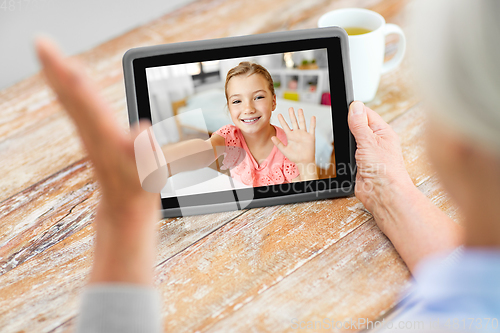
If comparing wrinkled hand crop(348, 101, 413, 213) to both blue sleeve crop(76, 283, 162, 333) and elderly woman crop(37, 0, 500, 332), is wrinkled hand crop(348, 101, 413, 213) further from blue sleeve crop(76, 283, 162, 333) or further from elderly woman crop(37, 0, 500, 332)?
blue sleeve crop(76, 283, 162, 333)

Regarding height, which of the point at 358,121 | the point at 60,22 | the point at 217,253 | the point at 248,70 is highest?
the point at 60,22

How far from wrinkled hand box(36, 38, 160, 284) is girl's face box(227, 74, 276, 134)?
0.66 feet

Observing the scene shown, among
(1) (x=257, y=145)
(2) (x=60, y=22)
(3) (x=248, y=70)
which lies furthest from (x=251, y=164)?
(2) (x=60, y=22)

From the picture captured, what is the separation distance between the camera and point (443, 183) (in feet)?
1.09

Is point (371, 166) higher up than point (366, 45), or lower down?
lower down

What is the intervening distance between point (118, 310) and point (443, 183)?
0.31 meters

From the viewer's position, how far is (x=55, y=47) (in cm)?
32

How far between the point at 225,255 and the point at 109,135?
24 cm

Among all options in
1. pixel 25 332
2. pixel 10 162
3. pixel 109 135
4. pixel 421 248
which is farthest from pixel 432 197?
pixel 10 162

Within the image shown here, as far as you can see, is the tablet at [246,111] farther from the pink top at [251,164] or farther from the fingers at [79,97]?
the fingers at [79,97]

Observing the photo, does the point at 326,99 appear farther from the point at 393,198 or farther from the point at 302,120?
the point at 393,198

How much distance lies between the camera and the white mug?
65cm

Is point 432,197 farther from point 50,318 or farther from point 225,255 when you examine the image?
point 50,318

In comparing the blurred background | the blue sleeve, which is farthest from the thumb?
the blurred background
